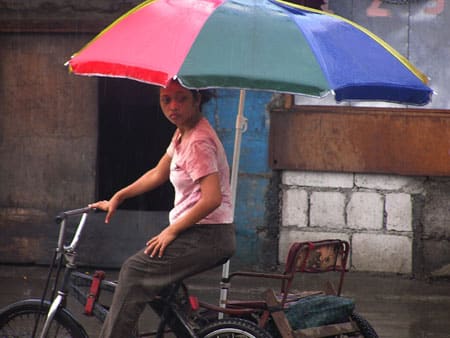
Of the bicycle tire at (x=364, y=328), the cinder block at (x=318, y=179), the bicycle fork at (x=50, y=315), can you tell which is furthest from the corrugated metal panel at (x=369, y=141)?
the bicycle fork at (x=50, y=315)

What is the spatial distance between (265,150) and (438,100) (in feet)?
5.43

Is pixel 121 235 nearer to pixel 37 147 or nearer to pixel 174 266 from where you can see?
pixel 37 147

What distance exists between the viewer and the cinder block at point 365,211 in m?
9.37

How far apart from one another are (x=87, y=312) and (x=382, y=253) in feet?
15.8

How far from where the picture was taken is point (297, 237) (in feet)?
31.0

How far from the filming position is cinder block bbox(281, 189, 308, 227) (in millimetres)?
9438

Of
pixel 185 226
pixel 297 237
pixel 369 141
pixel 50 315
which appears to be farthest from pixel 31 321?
pixel 369 141

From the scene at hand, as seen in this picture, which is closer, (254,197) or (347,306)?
(347,306)

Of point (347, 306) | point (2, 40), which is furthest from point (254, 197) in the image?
point (347, 306)

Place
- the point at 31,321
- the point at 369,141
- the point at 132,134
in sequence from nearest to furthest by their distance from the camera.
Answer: the point at 31,321 → the point at 369,141 → the point at 132,134

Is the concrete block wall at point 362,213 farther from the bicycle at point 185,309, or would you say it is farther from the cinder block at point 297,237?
the bicycle at point 185,309

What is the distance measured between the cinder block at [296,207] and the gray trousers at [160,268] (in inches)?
175

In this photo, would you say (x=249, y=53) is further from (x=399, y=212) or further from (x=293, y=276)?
(x=399, y=212)

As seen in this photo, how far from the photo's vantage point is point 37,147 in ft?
32.1
